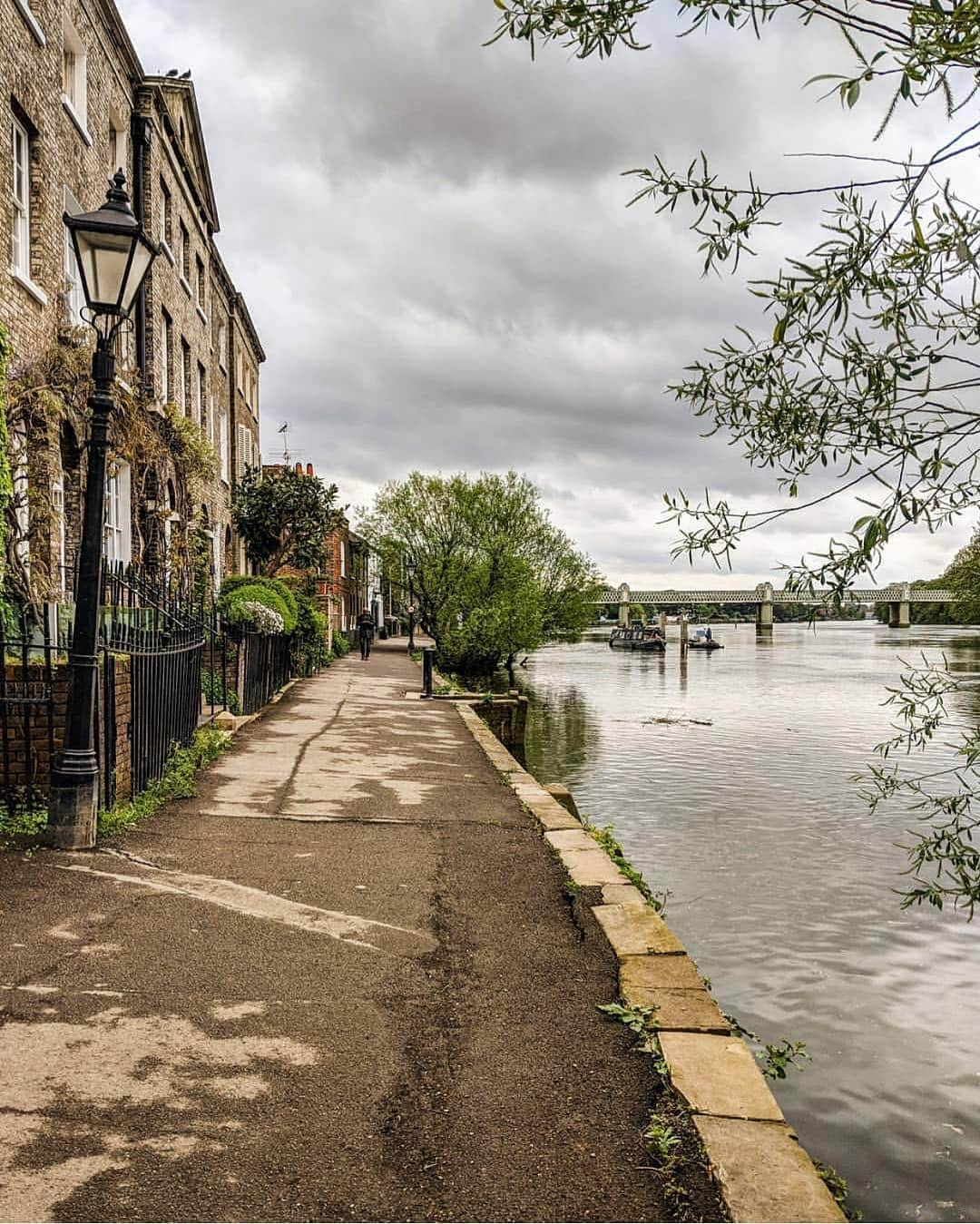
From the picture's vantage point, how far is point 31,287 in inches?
474

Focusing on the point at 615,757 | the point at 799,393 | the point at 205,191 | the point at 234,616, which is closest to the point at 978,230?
the point at 799,393

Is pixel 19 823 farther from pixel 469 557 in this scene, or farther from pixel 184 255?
pixel 469 557

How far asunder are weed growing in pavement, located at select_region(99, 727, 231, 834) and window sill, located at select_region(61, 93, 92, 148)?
29.2 ft

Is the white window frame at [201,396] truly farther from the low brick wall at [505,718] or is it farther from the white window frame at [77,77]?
the low brick wall at [505,718]

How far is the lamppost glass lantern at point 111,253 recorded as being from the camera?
20.9 ft

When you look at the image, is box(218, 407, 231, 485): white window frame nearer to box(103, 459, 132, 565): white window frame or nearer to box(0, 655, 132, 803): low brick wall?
box(103, 459, 132, 565): white window frame

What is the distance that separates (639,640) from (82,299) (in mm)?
76378

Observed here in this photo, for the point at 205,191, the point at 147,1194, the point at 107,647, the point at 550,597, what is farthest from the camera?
the point at 550,597

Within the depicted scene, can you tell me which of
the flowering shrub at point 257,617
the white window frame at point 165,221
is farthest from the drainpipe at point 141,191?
the flowering shrub at point 257,617

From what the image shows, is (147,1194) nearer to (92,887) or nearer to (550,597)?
(92,887)

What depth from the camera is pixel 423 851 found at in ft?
23.1

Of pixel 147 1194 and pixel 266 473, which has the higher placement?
pixel 266 473

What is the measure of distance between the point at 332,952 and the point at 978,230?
156 inches

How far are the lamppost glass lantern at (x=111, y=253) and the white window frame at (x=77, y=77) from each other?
9.59m
